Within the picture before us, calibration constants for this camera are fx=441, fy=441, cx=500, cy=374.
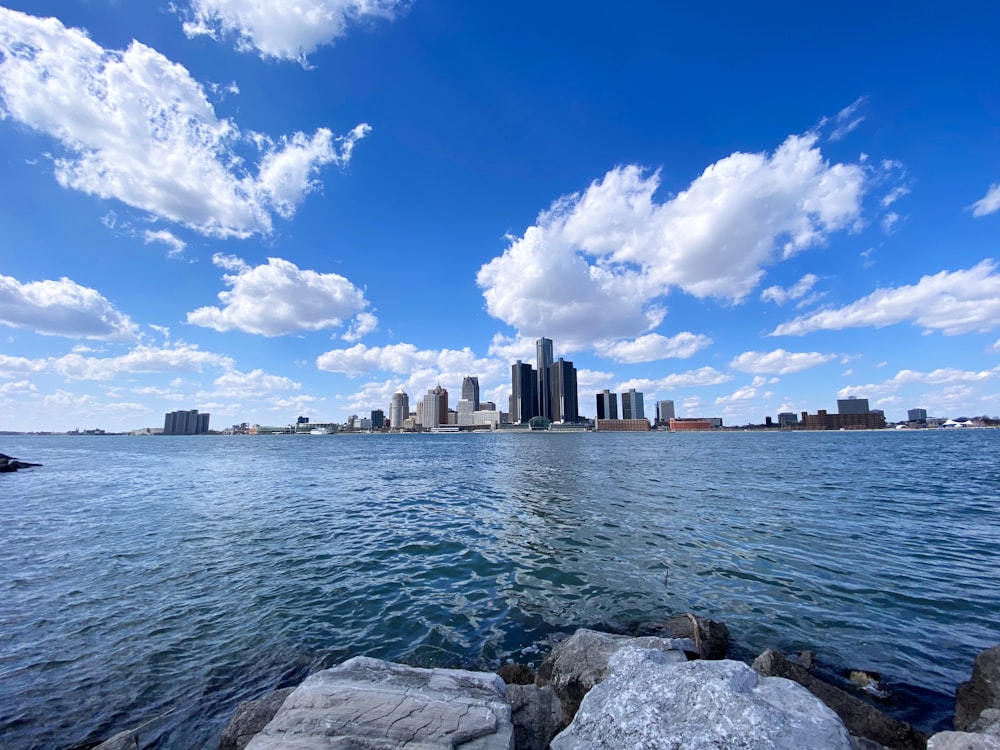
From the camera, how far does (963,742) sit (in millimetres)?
5137

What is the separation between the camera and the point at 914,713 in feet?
25.7

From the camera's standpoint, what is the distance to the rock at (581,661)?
7656 millimetres

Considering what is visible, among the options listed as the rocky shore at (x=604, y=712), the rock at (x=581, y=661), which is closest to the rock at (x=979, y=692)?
the rocky shore at (x=604, y=712)

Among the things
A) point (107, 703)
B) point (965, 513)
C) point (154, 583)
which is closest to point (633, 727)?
point (107, 703)

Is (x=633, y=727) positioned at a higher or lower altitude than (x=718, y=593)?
higher

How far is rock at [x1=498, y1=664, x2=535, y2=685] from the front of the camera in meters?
8.45

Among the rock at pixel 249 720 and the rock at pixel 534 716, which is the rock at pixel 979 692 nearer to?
the rock at pixel 534 716

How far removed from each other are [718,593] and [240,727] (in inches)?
493

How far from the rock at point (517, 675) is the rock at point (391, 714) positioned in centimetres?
210

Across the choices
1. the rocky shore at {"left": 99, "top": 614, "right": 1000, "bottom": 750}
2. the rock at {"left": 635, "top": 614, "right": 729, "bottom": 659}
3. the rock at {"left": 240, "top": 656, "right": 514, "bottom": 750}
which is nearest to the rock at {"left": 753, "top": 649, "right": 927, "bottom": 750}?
the rocky shore at {"left": 99, "top": 614, "right": 1000, "bottom": 750}

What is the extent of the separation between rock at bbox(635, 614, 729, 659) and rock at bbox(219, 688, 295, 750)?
7831 mm

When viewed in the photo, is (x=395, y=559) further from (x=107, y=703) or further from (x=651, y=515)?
(x=651, y=515)

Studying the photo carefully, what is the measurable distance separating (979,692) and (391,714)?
9.67 metres

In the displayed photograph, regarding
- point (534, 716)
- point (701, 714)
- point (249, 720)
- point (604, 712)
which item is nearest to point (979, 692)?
point (701, 714)
